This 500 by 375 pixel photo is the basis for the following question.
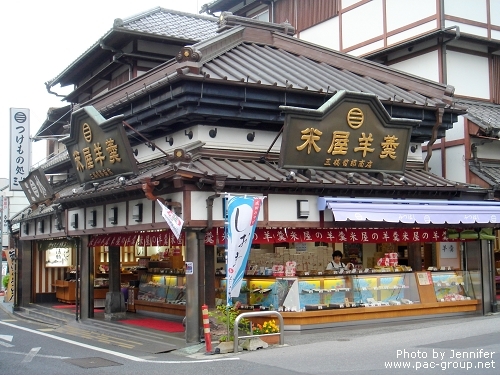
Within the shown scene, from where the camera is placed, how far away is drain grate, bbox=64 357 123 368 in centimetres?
1406

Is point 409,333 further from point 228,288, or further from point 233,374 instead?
point 233,374

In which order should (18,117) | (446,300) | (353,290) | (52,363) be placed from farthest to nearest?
1. (18,117)
2. (446,300)
3. (353,290)
4. (52,363)

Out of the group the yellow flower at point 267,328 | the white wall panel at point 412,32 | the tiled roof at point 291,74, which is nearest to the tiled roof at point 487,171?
the tiled roof at point 291,74

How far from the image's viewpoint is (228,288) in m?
14.6

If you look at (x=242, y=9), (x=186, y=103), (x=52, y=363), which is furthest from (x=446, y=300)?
(x=242, y=9)

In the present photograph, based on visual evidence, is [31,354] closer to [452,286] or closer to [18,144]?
[452,286]

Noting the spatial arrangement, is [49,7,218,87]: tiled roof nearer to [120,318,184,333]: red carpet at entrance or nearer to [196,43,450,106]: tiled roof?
[196,43,450,106]: tiled roof

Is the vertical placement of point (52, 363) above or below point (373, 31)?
below

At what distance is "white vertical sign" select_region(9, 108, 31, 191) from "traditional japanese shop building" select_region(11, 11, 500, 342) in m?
8.38

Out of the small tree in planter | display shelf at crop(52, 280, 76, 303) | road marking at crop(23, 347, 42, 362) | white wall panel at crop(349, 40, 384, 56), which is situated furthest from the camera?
display shelf at crop(52, 280, 76, 303)

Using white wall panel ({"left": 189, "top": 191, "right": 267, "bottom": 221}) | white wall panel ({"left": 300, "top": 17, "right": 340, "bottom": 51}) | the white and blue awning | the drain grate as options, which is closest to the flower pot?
white wall panel ({"left": 189, "top": 191, "right": 267, "bottom": 221})

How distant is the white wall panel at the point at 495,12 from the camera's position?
958 inches

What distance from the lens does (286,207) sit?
1723 cm

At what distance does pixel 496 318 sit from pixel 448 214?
3.34m
